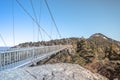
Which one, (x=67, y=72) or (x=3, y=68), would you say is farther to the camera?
(x=67, y=72)

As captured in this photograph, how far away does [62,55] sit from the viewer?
61031mm

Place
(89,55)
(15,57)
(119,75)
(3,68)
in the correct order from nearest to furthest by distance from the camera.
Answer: (3,68)
(15,57)
(119,75)
(89,55)

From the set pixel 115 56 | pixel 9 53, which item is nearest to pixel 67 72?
pixel 9 53

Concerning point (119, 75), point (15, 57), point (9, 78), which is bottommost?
point (119, 75)

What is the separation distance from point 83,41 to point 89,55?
9.48m

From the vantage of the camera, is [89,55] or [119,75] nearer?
[119,75]

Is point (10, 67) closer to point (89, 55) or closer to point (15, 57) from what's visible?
point (15, 57)

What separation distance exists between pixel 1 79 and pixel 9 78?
4.64 ft

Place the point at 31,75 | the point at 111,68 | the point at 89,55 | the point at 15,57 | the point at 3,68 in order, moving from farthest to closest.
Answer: the point at 89,55, the point at 111,68, the point at 31,75, the point at 15,57, the point at 3,68

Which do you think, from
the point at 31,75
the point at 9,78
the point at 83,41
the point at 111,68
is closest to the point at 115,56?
the point at 83,41

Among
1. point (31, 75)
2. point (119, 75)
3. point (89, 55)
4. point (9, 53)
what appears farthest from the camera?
point (89, 55)

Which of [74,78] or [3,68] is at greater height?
[3,68]

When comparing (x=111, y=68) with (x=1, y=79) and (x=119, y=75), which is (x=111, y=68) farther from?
(x=1, y=79)

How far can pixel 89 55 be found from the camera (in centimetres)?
6072
